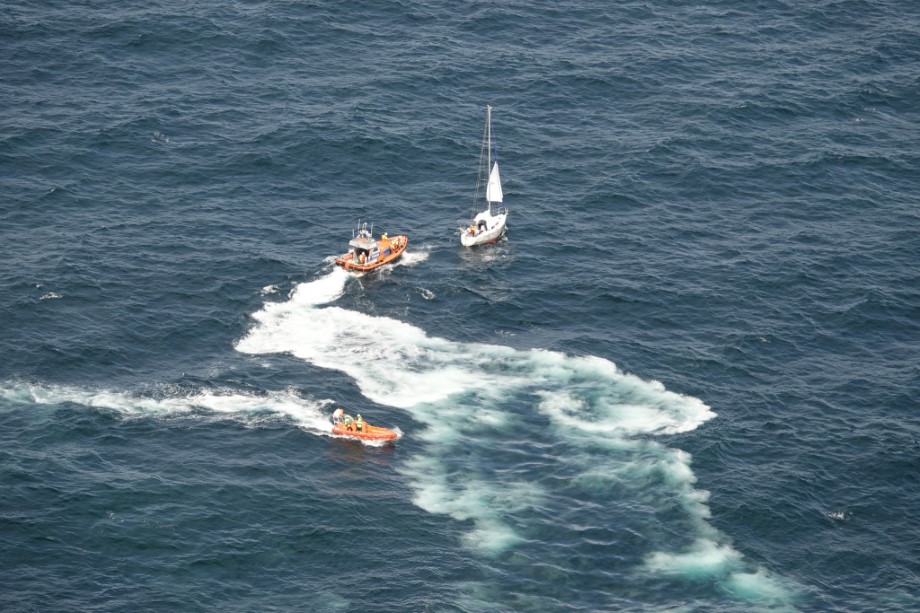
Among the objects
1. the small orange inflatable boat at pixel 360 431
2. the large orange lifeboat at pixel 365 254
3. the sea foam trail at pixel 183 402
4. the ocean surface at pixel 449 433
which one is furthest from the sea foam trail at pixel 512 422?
the sea foam trail at pixel 183 402

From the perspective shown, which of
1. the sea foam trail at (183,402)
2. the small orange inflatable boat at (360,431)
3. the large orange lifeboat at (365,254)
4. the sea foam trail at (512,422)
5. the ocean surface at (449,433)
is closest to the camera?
the ocean surface at (449,433)

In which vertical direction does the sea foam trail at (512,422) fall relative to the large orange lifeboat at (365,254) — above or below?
below

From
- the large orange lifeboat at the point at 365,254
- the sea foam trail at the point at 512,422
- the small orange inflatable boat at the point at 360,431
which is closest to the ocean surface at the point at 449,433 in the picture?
the sea foam trail at the point at 512,422

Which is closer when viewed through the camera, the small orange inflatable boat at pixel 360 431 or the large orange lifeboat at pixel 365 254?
the small orange inflatable boat at pixel 360 431

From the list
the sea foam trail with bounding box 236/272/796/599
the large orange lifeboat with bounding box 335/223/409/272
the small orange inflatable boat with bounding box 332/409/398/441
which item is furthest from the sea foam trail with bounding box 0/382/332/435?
the large orange lifeboat with bounding box 335/223/409/272

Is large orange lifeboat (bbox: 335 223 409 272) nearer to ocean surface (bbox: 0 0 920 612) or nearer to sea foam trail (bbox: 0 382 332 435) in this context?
ocean surface (bbox: 0 0 920 612)

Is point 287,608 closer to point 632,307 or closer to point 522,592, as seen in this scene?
point 522,592

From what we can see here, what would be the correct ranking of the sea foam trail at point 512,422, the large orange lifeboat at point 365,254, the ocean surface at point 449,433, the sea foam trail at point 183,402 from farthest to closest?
the large orange lifeboat at point 365,254, the sea foam trail at point 183,402, the sea foam trail at point 512,422, the ocean surface at point 449,433

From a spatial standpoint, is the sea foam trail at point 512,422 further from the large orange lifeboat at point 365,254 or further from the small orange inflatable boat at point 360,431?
the small orange inflatable boat at point 360,431
